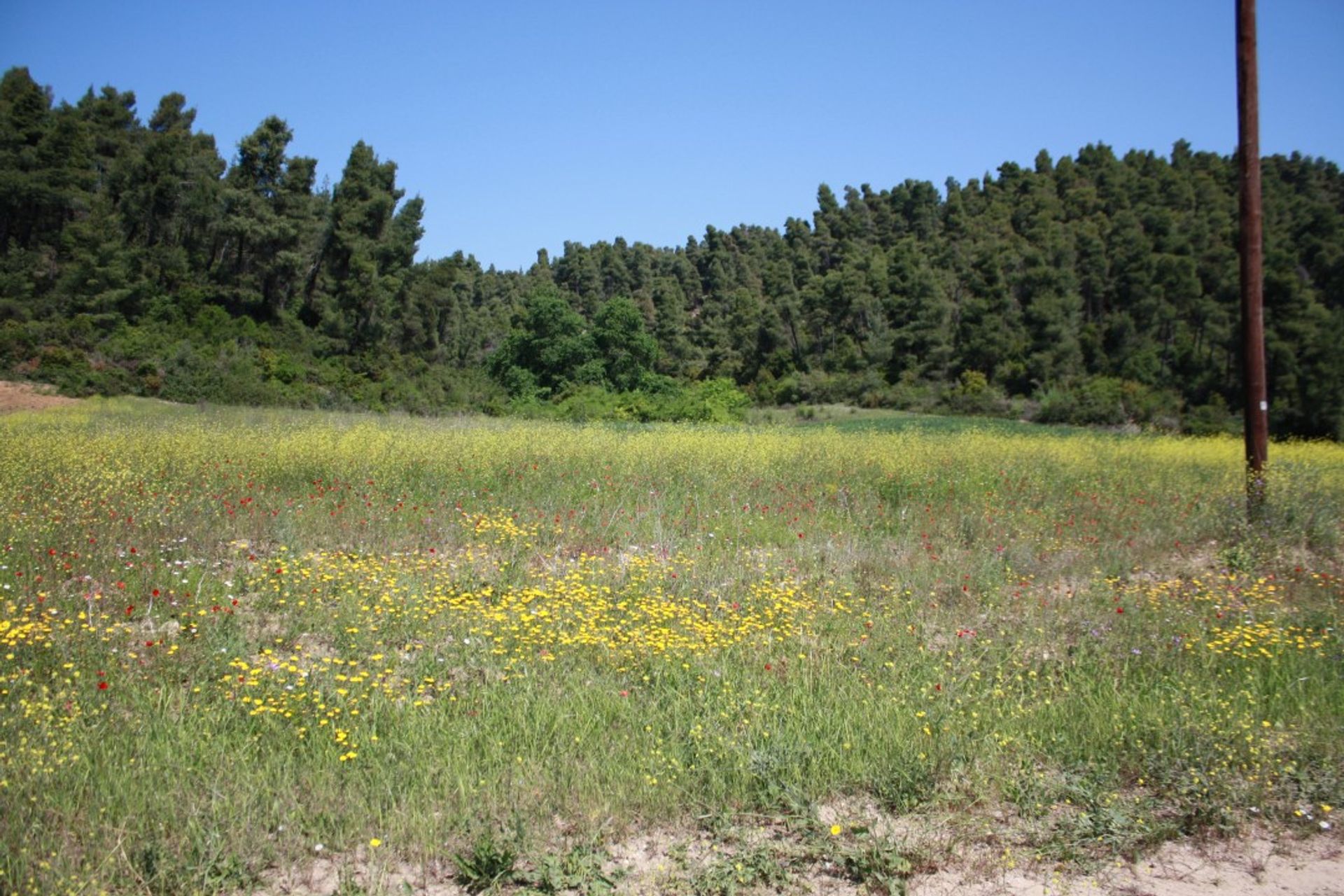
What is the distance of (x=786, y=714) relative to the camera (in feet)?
16.5

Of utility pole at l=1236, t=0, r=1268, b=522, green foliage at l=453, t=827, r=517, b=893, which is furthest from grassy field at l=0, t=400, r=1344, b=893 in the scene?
utility pole at l=1236, t=0, r=1268, b=522

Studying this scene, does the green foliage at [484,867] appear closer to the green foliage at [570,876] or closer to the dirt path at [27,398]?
the green foliage at [570,876]

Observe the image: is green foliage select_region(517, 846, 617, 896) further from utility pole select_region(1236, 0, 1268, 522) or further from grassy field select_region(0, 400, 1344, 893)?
utility pole select_region(1236, 0, 1268, 522)

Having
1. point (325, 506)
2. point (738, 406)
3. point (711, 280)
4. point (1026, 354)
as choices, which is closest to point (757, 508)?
point (325, 506)

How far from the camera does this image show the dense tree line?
3444cm

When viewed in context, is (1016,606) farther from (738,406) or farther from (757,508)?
(738,406)

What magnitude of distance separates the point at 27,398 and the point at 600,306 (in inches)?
1386

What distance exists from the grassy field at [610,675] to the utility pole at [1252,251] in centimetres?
71

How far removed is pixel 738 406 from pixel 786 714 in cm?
3728

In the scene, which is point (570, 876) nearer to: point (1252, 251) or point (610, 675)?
point (610, 675)

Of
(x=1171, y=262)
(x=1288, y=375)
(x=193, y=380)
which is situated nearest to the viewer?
(x=193, y=380)

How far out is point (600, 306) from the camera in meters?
55.8

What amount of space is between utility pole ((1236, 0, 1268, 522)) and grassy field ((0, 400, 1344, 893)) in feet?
2.34

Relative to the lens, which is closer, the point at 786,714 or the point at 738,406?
the point at 786,714
